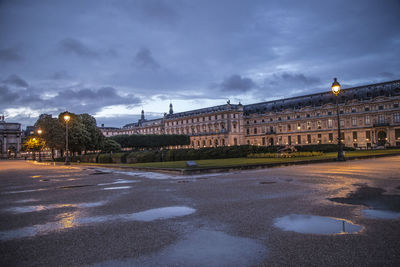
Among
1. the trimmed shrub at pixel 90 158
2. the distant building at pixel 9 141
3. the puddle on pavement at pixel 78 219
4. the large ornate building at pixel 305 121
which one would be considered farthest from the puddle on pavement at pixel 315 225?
the distant building at pixel 9 141

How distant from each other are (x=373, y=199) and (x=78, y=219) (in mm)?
7651

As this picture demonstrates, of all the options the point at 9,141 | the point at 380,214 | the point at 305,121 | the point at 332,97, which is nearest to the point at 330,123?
the point at 332,97

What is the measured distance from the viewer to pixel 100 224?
20.9ft

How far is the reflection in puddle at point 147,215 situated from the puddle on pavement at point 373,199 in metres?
4.28

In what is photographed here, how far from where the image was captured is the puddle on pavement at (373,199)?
720 centimetres

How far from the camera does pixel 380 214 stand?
253 inches

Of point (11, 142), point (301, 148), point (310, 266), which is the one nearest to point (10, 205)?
point (310, 266)

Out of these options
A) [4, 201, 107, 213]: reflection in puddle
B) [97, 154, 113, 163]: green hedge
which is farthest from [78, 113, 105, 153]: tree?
[4, 201, 107, 213]: reflection in puddle

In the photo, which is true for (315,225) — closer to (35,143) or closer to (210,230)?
(210,230)

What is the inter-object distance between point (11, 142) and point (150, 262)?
156402mm

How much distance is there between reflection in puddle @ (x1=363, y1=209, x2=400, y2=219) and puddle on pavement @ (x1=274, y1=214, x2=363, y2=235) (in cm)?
83

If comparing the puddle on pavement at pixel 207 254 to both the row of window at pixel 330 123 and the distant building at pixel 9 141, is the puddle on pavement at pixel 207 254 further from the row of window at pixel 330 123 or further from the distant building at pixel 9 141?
the distant building at pixel 9 141

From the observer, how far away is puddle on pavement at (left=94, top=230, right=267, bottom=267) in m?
4.16

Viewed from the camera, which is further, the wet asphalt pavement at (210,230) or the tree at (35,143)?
the tree at (35,143)
